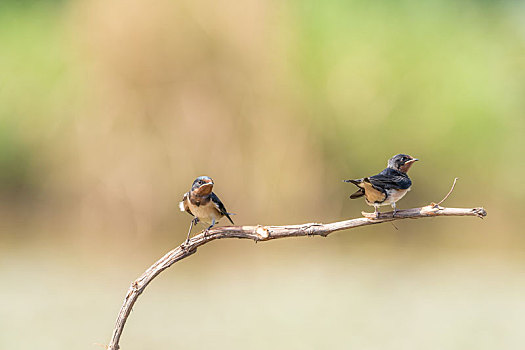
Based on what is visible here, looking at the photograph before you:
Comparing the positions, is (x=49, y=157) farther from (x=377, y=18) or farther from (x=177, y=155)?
(x=377, y=18)

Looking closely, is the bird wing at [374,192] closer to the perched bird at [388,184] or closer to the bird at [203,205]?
the perched bird at [388,184]

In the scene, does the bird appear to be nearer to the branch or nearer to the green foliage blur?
the branch

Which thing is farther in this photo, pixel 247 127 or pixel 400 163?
pixel 247 127

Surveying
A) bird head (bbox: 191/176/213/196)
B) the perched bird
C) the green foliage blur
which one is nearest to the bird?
bird head (bbox: 191/176/213/196)

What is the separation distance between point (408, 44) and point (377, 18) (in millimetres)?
281

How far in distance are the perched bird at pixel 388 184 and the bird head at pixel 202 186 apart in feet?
0.64

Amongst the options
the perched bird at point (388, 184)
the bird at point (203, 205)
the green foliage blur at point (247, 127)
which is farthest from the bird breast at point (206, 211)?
the green foliage blur at point (247, 127)

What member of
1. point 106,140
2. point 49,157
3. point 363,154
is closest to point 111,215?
point 106,140

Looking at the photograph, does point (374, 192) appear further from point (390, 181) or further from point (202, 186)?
point (202, 186)

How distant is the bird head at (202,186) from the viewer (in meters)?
0.89

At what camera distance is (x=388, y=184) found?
0.95m

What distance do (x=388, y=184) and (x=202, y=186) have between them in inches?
10.1

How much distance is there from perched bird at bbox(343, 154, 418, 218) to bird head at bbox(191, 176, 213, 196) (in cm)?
19

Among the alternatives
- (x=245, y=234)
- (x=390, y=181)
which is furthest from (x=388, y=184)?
(x=245, y=234)
